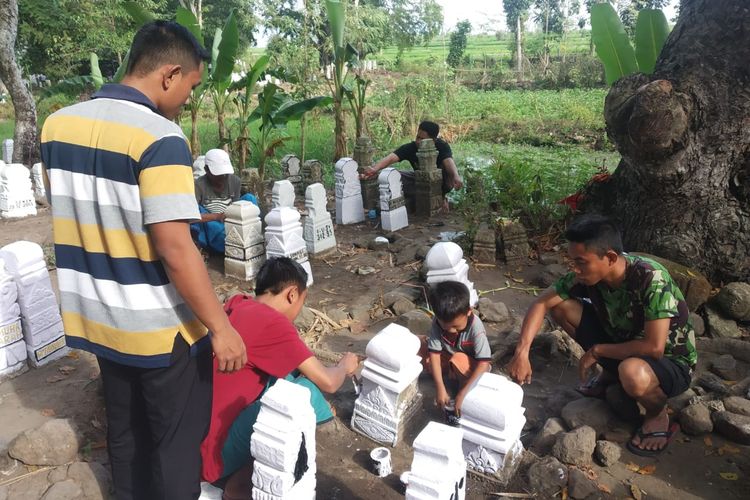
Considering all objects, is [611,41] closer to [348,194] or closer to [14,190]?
[348,194]

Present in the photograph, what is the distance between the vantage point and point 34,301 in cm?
361

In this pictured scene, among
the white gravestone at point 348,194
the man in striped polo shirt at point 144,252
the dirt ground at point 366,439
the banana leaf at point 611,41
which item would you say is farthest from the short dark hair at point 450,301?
the white gravestone at point 348,194

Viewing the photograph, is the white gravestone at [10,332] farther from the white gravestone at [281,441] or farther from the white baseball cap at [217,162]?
the white gravestone at [281,441]

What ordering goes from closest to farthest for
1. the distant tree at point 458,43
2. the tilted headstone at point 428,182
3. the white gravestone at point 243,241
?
the white gravestone at point 243,241, the tilted headstone at point 428,182, the distant tree at point 458,43

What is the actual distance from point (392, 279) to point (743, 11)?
11.4 ft

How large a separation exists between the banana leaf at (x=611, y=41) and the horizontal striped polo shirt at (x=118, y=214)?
458cm

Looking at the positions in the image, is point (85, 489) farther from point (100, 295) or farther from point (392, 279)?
point (392, 279)

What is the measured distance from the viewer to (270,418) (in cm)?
204

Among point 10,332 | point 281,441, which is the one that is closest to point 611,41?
point 281,441

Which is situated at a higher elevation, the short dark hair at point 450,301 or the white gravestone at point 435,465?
the short dark hair at point 450,301

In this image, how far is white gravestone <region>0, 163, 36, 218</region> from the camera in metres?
7.47

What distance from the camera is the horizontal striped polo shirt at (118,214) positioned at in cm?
180

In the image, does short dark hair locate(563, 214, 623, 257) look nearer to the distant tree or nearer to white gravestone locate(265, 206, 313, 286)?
white gravestone locate(265, 206, 313, 286)

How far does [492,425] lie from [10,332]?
3.03 metres
